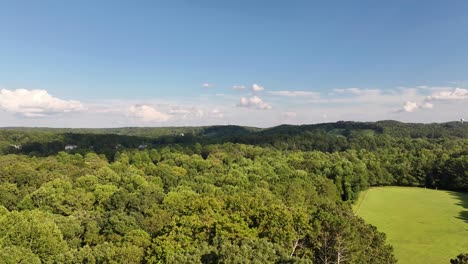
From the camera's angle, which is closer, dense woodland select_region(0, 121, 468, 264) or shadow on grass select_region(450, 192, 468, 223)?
dense woodland select_region(0, 121, 468, 264)

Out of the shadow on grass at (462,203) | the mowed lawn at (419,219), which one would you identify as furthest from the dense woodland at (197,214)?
the mowed lawn at (419,219)

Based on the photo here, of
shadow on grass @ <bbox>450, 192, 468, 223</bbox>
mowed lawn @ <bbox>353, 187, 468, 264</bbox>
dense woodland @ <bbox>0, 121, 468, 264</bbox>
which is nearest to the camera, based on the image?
dense woodland @ <bbox>0, 121, 468, 264</bbox>

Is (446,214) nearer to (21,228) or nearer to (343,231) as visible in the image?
(343,231)

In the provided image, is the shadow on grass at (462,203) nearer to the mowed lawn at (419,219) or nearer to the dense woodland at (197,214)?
the mowed lawn at (419,219)

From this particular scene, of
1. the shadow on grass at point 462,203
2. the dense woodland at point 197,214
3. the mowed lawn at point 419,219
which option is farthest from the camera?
the shadow on grass at point 462,203

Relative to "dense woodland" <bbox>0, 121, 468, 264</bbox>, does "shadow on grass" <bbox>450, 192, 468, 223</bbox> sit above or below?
below

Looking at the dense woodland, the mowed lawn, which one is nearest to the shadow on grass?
the mowed lawn

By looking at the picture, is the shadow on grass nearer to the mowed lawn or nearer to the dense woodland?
the mowed lawn

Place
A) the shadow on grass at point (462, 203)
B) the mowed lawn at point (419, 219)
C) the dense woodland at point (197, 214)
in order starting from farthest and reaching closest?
the shadow on grass at point (462, 203) → the mowed lawn at point (419, 219) → the dense woodland at point (197, 214)
